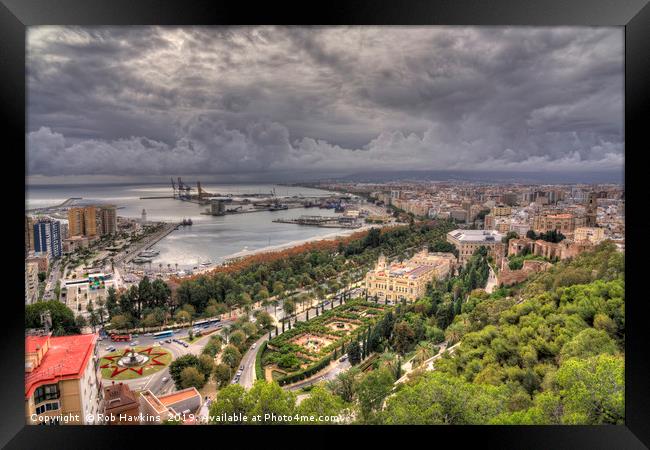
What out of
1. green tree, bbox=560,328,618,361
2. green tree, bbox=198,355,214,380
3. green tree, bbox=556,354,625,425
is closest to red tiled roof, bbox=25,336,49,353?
green tree, bbox=198,355,214,380

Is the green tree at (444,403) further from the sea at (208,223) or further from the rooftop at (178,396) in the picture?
A: the sea at (208,223)

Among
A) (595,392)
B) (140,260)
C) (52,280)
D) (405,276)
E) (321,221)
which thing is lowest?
(595,392)

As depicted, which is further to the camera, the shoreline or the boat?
the shoreline

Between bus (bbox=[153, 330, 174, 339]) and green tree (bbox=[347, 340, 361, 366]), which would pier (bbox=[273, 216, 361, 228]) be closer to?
green tree (bbox=[347, 340, 361, 366])

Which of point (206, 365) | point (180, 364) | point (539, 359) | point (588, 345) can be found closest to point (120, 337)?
point (180, 364)

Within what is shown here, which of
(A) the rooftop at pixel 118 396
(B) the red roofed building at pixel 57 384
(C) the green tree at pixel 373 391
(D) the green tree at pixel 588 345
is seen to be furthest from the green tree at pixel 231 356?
(D) the green tree at pixel 588 345

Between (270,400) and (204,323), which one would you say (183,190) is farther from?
(270,400)
